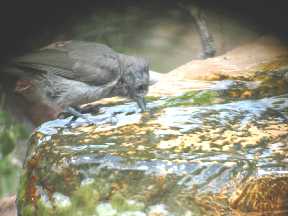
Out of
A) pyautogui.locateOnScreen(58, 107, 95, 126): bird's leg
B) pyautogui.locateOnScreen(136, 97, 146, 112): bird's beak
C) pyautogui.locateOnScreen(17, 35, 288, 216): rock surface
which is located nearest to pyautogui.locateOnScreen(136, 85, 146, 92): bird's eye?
pyautogui.locateOnScreen(136, 97, 146, 112): bird's beak

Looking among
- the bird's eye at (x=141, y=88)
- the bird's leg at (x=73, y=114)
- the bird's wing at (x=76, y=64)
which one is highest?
the bird's wing at (x=76, y=64)

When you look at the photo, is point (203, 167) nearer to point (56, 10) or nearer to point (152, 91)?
point (152, 91)

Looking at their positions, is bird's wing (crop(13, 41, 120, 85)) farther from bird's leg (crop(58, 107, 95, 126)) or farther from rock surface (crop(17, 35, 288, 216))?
rock surface (crop(17, 35, 288, 216))

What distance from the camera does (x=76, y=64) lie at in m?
4.89

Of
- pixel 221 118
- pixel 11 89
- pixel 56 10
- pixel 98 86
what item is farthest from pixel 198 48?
pixel 221 118

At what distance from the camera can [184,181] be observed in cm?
332

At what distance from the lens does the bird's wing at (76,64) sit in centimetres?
482

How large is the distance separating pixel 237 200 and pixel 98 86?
6.31ft

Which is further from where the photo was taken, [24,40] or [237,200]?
[24,40]

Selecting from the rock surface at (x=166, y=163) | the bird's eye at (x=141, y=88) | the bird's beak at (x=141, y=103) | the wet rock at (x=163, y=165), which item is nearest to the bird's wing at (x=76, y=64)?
the bird's eye at (x=141, y=88)

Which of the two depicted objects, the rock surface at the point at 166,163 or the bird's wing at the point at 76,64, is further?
the bird's wing at the point at 76,64

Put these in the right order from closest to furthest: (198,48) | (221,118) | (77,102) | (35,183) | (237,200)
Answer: (237,200) → (35,183) → (221,118) → (77,102) → (198,48)

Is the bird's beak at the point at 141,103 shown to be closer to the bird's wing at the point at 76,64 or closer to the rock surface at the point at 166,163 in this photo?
the rock surface at the point at 166,163

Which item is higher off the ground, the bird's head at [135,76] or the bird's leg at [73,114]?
the bird's head at [135,76]
